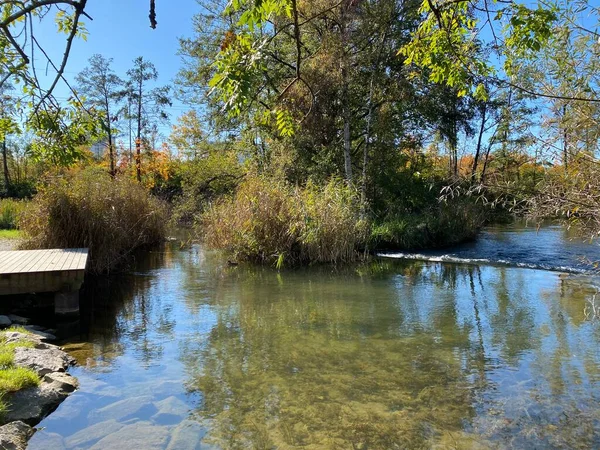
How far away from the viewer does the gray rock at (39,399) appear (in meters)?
3.89

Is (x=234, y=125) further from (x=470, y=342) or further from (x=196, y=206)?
(x=470, y=342)

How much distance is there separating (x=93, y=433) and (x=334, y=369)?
2441mm

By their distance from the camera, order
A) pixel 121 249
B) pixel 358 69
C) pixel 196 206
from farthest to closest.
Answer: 1. pixel 196 206
2. pixel 358 69
3. pixel 121 249

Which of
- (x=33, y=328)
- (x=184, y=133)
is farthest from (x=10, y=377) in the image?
(x=184, y=133)

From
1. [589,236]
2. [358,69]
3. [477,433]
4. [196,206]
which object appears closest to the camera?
[477,433]

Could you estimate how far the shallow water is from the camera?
3746 mm

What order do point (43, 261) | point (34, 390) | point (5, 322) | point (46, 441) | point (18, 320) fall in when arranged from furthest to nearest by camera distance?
point (43, 261)
point (18, 320)
point (5, 322)
point (34, 390)
point (46, 441)

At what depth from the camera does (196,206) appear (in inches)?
733

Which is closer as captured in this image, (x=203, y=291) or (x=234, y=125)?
(x=203, y=291)

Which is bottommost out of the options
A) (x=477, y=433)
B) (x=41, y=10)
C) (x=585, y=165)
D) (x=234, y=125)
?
(x=477, y=433)

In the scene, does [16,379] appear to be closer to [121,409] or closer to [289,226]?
[121,409]

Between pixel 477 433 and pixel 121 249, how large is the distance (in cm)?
973

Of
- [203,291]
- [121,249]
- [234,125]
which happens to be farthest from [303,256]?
[234,125]

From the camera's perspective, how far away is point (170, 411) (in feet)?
13.7
